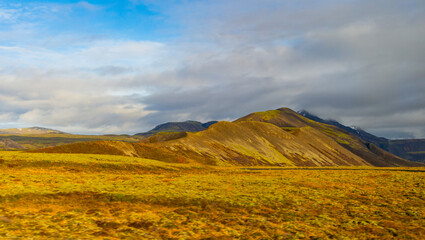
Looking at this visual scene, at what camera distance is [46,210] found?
2127 centimetres

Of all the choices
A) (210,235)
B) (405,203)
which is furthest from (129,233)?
(405,203)

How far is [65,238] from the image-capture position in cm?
1504

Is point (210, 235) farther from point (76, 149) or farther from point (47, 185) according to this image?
point (76, 149)

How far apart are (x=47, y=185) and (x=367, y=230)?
30.3 m

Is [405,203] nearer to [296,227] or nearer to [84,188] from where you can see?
[296,227]

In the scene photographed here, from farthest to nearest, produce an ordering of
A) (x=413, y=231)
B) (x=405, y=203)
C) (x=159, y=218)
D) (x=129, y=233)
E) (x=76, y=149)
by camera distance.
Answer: (x=76, y=149)
(x=405, y=203)
(x=159, y=218)
(x=413, y=231)
(x=129, y=233)

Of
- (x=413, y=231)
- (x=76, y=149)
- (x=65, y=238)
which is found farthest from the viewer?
(x=76, y=149)

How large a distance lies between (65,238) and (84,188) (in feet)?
52.5

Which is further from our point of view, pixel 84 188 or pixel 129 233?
pixel 84 188

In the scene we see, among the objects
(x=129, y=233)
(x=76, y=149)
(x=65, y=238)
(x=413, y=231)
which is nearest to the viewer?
(x=65, y=238)

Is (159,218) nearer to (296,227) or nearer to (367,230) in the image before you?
(296,227)

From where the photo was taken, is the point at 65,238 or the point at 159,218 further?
the point at 159,218

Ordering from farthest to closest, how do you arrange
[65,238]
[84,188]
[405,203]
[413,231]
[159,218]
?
[84,188] → [405,203] → [159,218] → [413,231] → [65,238]

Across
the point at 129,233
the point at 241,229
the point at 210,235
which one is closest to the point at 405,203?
the point at 241,229
